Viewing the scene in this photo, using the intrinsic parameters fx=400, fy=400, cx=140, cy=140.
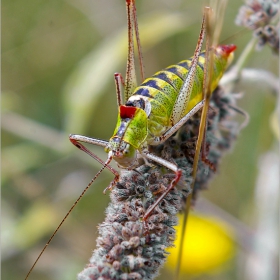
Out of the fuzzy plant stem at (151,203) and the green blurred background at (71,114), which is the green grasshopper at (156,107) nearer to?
the fuzzy plant stem at (151,203)

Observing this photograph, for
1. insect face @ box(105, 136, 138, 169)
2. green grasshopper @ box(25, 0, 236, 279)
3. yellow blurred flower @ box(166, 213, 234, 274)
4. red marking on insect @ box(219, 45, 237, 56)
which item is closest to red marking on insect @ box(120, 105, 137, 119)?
green grasshopper @ box(25, 0, 236, 279)

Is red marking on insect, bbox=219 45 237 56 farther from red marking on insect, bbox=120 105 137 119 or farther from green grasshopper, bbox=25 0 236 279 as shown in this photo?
red marking on insect, bbox=120 105 137 119

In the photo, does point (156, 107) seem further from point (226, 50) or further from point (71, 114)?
point (71, 114)

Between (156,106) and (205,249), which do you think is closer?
(156,106)

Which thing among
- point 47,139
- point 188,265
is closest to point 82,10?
point 47,139

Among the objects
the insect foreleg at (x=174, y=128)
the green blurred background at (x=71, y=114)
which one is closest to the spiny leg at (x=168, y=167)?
the insect foreleg at (x=174, y=128)

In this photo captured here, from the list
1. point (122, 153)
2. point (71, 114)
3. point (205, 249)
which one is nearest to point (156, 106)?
point (122, 153)

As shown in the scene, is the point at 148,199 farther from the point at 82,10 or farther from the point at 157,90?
the point at 82,10
